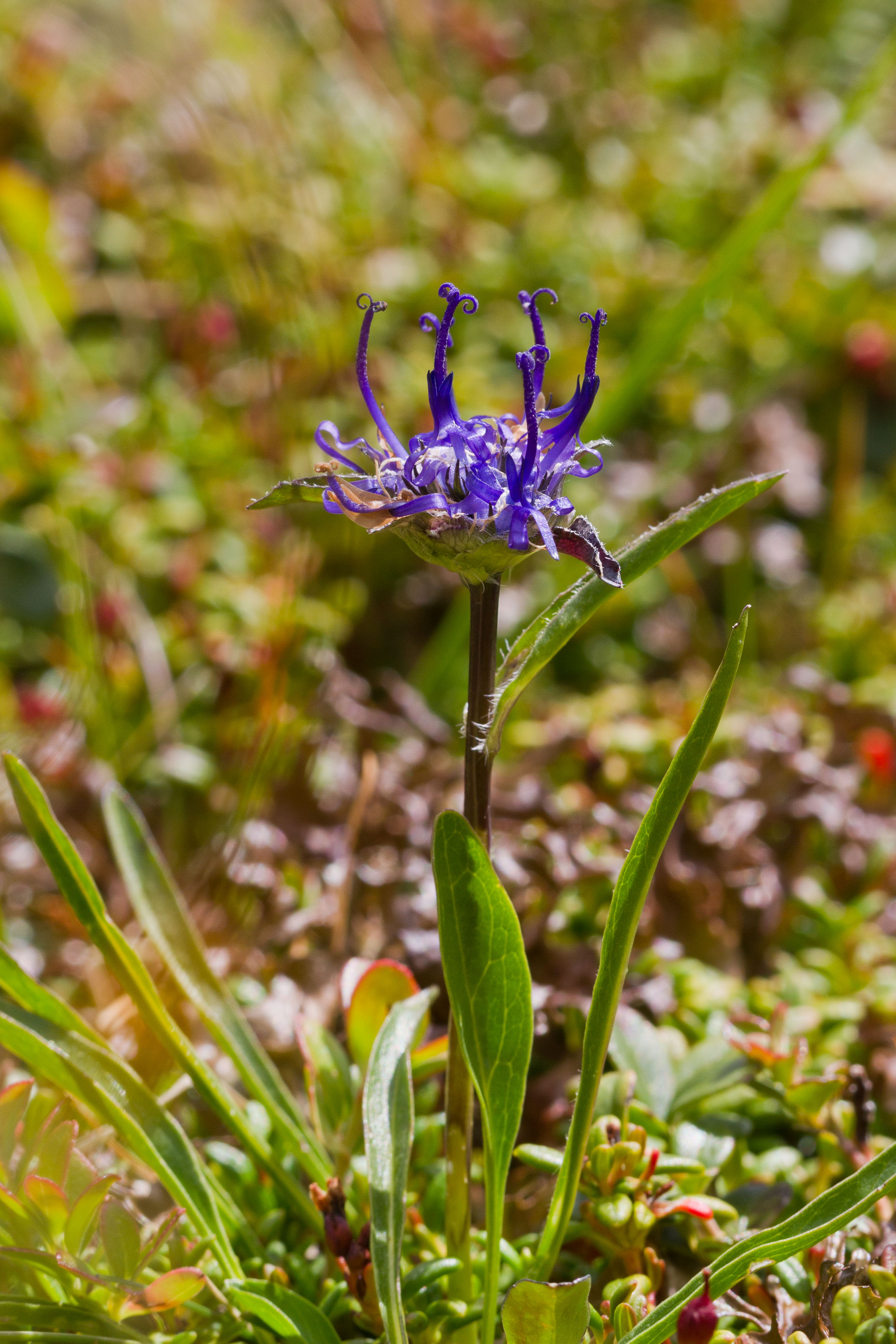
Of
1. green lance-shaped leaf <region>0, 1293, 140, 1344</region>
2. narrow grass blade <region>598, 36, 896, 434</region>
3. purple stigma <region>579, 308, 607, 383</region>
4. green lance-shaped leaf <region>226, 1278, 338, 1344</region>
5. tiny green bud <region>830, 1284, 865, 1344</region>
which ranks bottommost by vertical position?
tiny green bud <region>830, 1284, 865, 1344</region>

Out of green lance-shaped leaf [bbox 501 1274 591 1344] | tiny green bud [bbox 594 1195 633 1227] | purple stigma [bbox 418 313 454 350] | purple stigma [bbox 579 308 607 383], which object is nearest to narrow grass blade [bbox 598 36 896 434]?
purple stigma [bbox 418 313 454 350]

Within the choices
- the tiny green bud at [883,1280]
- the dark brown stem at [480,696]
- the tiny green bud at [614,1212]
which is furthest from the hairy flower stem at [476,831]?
the tiny green bud at [883,1280]

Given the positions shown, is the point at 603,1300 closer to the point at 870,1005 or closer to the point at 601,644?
the point at 870,1005

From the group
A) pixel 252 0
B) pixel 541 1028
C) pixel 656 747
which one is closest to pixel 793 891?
pixel 656 747

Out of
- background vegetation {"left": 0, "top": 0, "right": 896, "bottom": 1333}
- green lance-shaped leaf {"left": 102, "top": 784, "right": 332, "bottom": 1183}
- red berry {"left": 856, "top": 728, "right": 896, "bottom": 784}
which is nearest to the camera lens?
green lance-shaped leaf {"left": 102, "top": 784, "right": 332, "bottom": 1183}

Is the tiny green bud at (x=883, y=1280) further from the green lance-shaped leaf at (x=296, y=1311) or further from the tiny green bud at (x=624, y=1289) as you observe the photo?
the green lance-shaped leaf at (x=296, y=1311)

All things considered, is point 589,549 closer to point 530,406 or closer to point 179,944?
point 530,406

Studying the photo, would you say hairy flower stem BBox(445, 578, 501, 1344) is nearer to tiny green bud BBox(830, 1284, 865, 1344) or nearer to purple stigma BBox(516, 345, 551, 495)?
purple stigma BBox(516, 345, 551, 495)
